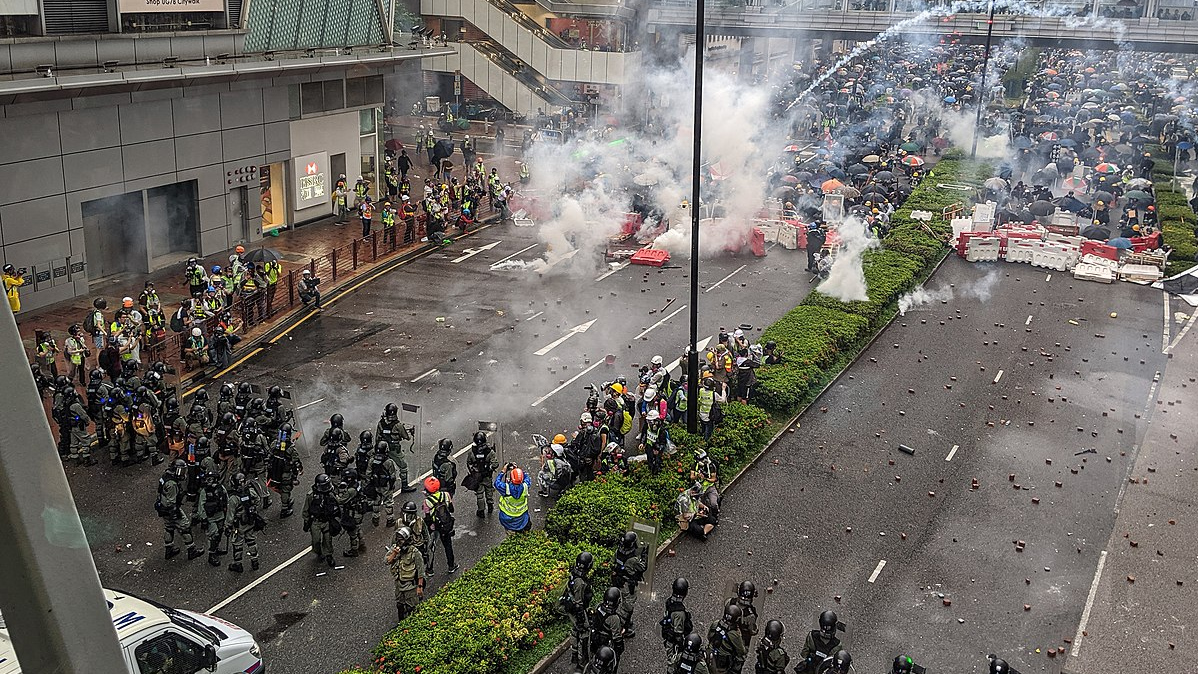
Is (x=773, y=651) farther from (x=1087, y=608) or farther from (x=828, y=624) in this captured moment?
(x=1087, y=608)

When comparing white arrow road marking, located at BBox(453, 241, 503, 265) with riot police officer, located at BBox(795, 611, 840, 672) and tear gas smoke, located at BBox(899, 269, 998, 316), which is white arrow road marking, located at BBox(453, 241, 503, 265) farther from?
riot police officer, located at BBox(795, 611, 840, 672)

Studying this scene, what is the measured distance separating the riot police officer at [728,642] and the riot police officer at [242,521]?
225 inches

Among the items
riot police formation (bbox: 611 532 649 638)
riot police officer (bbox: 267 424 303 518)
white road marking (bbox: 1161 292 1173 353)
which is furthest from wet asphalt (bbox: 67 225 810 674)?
white road marking (bbox: 1161 292 1173 353)

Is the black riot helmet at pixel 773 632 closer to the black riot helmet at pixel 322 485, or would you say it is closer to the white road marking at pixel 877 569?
the white road marking at pixel 877 569

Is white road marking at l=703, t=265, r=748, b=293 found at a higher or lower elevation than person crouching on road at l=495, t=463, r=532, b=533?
lower

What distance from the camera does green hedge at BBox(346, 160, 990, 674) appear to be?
11.3m

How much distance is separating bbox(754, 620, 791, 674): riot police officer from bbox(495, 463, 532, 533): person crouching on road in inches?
160

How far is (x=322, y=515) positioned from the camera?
44.2 feet

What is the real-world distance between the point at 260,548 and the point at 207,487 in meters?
1.25

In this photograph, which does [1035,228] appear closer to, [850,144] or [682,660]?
[850,144]

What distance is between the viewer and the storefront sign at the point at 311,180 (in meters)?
30.2

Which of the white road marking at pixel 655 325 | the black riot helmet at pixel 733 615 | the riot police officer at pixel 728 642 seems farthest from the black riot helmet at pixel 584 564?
the white road marking at pixel 655 325

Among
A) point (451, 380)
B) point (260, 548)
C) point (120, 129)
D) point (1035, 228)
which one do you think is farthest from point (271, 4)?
point (1035, 228)

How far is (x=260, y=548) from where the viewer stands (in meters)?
14.4
